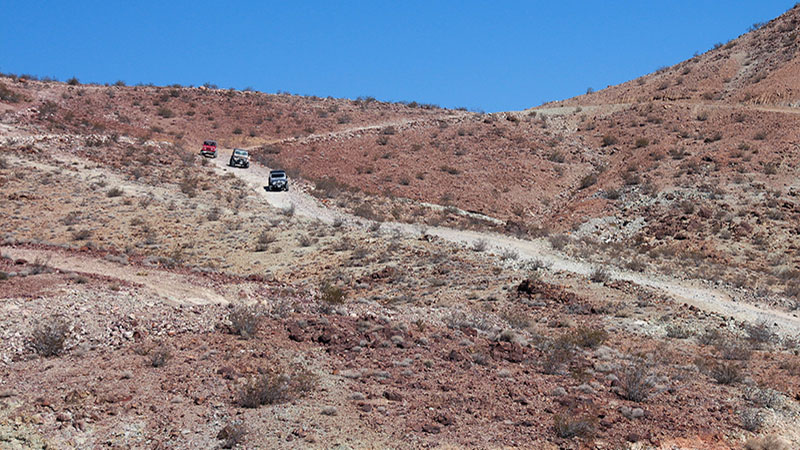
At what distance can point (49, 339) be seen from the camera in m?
10.6

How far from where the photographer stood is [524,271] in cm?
2191

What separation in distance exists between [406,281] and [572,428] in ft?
40.3

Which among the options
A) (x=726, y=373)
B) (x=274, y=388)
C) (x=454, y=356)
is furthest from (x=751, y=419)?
(x=274, y=388)

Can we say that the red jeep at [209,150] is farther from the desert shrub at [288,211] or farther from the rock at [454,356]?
the rock at [454,356]

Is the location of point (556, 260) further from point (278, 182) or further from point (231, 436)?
point (278, 182)

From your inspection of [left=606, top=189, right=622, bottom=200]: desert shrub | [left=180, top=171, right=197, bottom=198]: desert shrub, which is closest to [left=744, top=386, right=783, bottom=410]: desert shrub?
[left=180, top=171, right=197, bottom=198]: desert shrub

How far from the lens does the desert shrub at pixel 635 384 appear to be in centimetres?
1117

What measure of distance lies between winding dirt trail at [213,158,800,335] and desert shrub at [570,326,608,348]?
546 centimetres

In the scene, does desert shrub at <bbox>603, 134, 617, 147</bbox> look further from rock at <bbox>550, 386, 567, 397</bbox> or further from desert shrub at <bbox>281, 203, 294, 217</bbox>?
rock at <bbox>550, 386, 567, 397</bbox>

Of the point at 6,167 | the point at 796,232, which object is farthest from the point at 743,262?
the point at 6,167

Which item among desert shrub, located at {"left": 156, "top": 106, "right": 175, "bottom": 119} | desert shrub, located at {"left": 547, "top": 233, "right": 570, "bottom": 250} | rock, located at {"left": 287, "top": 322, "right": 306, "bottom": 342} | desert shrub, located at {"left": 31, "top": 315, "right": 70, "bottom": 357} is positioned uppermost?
desert shrub, located at {"left": 156, "top": 106, "right": 175, "bottom": 119}

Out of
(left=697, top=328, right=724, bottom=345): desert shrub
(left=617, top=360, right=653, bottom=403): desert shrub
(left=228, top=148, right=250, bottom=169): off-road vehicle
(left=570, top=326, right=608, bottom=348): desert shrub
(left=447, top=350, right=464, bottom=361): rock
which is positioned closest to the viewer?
(left=617, top=360, right=653, bottom=403): desert shrub

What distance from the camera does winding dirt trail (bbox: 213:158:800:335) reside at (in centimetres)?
1962

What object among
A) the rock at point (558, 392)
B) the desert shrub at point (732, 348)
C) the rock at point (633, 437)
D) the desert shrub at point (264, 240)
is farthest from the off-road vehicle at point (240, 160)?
the rock at point (633, 437)
